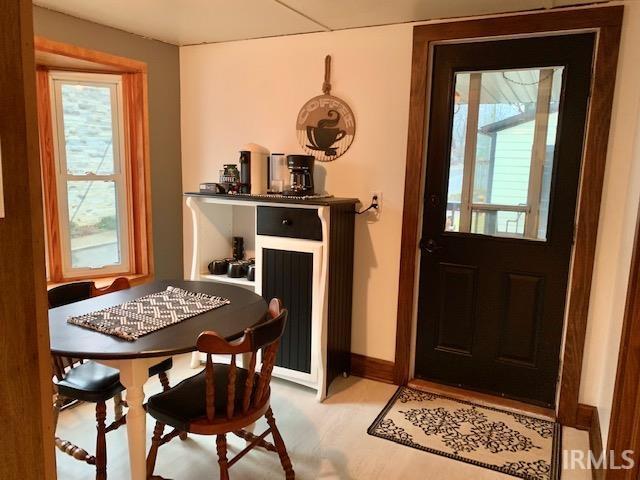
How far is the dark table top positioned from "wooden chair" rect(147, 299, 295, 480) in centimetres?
10

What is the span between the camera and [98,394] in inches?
76.3

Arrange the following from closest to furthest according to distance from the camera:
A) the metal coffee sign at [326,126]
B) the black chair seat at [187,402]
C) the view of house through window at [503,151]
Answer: the black chair seat at [187,402] < the view of house through window at [503,151] < the metal coffee sign at [326,126]

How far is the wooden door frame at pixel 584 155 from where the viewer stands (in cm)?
232

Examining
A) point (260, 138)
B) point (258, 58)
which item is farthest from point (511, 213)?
point (258, 58)

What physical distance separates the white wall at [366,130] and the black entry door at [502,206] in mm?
183

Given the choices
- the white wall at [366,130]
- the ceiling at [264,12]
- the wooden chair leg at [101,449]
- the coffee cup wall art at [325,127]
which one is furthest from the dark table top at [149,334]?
the ceiling at [264,12]

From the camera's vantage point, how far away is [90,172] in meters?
3.26

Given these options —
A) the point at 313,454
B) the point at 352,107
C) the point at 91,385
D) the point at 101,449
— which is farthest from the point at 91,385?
the point at 352,107

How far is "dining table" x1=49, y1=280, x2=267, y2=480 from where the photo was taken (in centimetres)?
155

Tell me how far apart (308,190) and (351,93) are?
67cm

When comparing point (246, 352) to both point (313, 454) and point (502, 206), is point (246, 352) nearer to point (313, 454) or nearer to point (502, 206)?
point (313, 454)

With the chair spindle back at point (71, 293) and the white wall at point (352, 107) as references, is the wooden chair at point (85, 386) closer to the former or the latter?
the chair spindle back at point (71, 293)

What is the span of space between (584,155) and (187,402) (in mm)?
2251

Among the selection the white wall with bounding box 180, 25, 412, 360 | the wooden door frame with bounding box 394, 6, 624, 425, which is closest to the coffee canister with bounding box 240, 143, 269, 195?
the white wall with bounding box 180, 25, 412, 360
